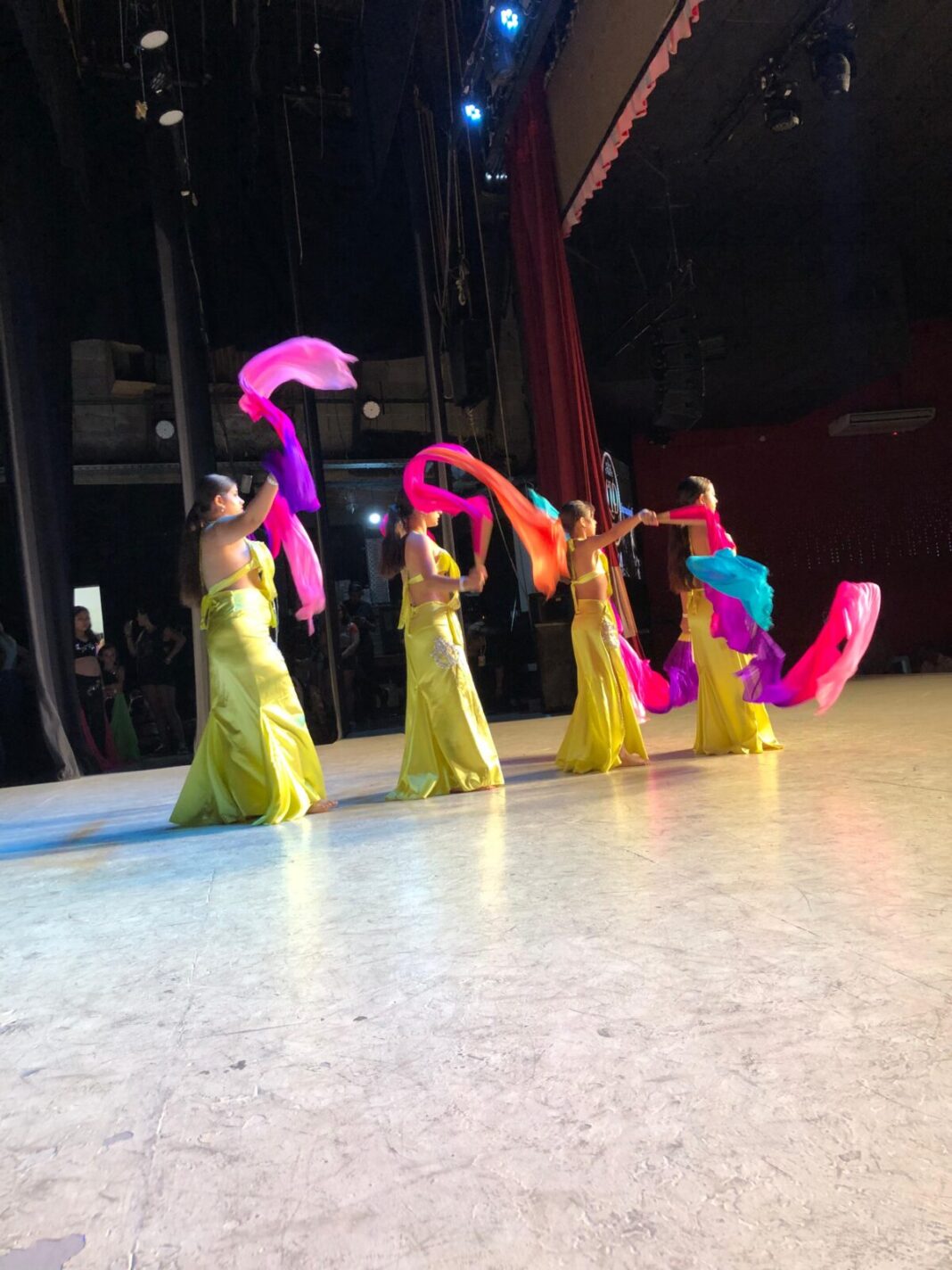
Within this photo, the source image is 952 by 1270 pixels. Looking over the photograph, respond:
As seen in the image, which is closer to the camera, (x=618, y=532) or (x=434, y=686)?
(x=434, y=686)

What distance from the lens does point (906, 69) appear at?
705 centimetres

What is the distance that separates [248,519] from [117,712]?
19.3 ft

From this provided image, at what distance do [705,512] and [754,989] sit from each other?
11.2 feet

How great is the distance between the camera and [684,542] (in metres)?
4.73

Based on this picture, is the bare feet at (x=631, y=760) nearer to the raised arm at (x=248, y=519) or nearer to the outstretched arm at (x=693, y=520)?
the outstretched arm at (x=693, y=520)

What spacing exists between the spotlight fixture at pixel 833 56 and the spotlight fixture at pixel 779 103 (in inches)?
16.8

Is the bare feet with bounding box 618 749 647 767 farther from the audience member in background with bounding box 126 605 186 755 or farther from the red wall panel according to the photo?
the red wall panel

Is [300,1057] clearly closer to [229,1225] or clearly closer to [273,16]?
[229,1225]

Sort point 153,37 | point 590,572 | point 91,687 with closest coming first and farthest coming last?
point 590,572, point 153,37, point 91,687

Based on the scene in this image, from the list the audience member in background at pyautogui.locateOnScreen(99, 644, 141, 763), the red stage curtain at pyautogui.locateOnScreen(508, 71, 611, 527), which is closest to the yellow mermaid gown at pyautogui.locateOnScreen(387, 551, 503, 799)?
the red stage curtain at pyautogui.locateOnScreen(508, 71, 611, 527)

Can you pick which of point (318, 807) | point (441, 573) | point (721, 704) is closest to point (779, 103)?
point (721, 704)

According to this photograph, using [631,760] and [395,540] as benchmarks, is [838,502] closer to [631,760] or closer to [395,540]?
[631,760]

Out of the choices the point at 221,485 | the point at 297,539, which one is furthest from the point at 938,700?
the point at 221,485

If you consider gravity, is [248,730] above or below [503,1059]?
above
